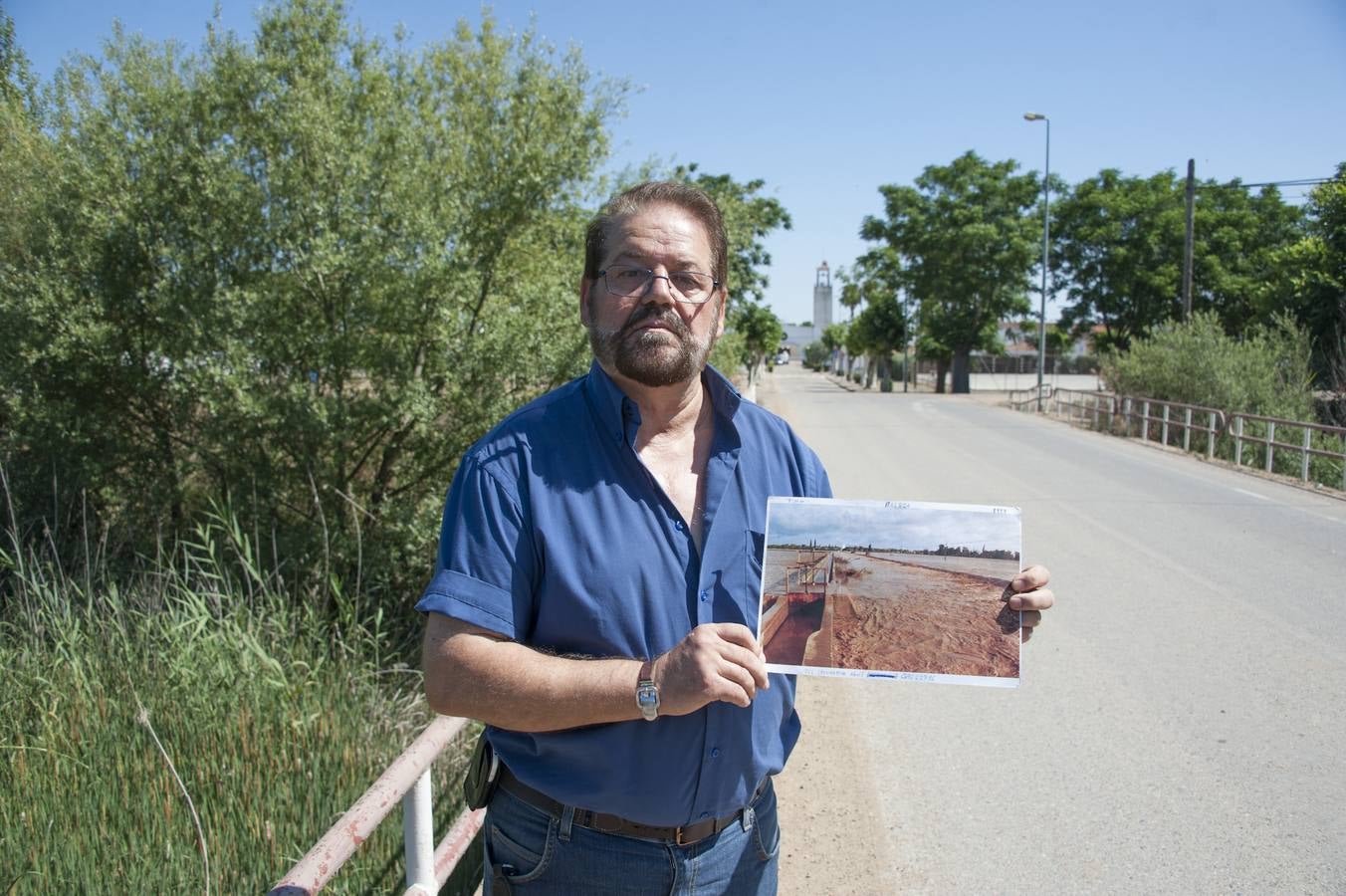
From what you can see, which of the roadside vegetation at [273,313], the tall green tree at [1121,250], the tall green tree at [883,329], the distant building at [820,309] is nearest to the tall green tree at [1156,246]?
the tall green tree at [1121,250]

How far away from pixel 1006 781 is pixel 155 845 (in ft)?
11.8

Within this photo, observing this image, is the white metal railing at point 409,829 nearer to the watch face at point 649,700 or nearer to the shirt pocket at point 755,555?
the watch face at point 649,700

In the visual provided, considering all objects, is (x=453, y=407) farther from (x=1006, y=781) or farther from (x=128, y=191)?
(x=1006, y=781)

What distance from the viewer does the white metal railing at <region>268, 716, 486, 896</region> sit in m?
1.80

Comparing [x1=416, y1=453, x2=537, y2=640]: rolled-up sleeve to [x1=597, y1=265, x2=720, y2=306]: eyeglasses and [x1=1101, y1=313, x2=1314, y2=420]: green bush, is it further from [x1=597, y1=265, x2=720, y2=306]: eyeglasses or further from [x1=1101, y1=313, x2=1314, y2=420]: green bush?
[x1=1101, y1=313, x2=1314, y2=420]: green bush

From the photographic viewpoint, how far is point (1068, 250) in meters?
47.5

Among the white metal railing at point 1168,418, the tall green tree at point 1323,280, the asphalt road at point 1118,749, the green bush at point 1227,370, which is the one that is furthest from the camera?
the tall green tree at point 1323,280

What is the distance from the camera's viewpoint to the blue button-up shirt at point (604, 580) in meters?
1.71

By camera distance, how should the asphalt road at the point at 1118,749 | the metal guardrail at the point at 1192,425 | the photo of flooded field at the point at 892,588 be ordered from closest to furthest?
the photo of flooded field at the point at 892,588 < the asphalt road at the point at 1118,749 < the metal guardrail at the point at 1192,425

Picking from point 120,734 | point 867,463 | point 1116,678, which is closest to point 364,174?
point 120,734

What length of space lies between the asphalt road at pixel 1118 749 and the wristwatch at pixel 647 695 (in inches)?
94.6

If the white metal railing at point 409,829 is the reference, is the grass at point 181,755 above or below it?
below

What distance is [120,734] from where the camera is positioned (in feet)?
12.0

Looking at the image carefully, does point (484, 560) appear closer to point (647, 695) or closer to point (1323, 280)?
point (647, 695)
